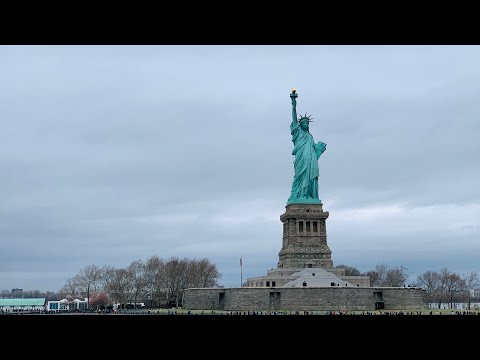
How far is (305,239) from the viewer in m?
87.6

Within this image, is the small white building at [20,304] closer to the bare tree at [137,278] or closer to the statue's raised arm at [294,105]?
the bare tree at [137,278]

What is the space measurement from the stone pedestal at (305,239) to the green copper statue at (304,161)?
1.59 meters

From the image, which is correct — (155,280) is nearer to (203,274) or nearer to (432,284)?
(203,274)

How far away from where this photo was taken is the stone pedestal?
282 ft

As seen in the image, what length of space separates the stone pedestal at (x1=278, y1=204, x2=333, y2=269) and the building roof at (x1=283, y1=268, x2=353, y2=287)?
15.4ft

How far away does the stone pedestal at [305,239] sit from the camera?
86.0 m

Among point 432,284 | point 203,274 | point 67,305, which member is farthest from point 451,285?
point 67,305

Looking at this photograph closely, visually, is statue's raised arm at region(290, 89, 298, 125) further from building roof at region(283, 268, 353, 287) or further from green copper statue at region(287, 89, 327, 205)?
building roof at region(283, 268, 353, 287)

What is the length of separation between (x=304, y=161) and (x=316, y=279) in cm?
1982
